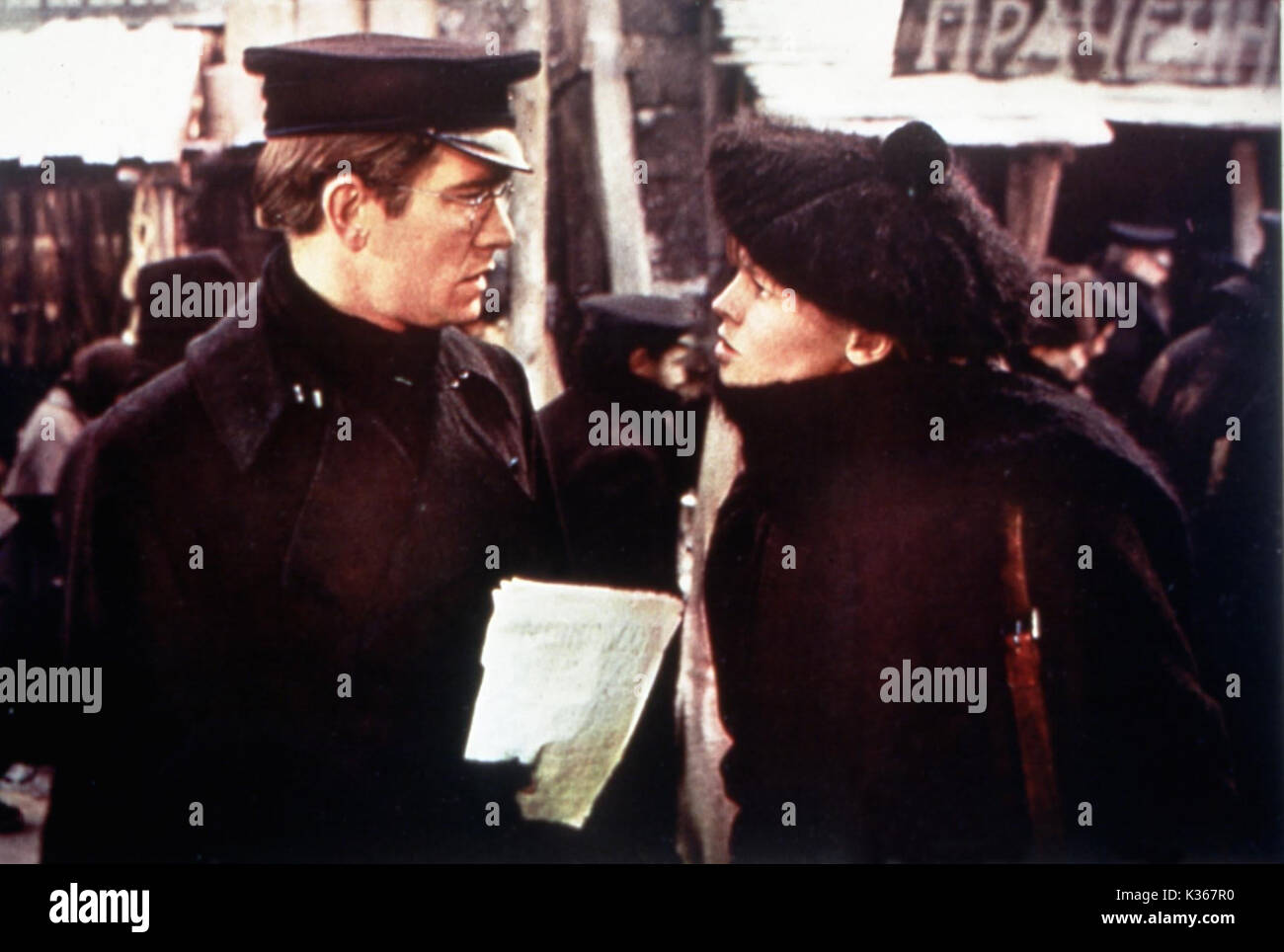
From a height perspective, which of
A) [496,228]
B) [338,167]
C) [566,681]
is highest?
[338,167]

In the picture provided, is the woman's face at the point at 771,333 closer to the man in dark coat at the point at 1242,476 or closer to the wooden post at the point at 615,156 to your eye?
the wooden post at the point at 615,156

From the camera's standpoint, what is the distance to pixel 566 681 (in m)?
2.67

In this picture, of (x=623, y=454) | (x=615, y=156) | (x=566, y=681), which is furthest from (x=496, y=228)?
(x=566, y=681)

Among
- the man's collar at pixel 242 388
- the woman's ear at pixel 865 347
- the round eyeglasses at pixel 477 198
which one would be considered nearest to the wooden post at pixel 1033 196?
the woman's ear at pixel 865 347

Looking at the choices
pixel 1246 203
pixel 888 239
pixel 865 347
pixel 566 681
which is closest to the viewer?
pixel 888 239

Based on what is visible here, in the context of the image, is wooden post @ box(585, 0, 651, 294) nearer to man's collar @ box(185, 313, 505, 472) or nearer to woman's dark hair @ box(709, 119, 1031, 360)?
woman's dark hair @ box(709, 119, 1031, 360)

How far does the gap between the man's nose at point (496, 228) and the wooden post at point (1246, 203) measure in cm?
162

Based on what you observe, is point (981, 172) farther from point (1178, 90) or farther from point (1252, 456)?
point (1252, 456)

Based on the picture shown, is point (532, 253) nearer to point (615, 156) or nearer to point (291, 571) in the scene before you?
point (615, 156)

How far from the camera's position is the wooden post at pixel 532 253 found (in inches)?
108

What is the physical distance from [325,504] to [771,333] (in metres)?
0.91

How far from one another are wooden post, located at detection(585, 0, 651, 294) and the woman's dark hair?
1.53ft

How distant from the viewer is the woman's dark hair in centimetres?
225

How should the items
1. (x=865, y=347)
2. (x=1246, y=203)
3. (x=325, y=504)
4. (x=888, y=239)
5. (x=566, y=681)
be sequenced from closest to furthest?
(x=888, y=239) → (x=865, y=347) → (x=325, y=504) → (x=566, y=681) → (x=1246, y=203)
